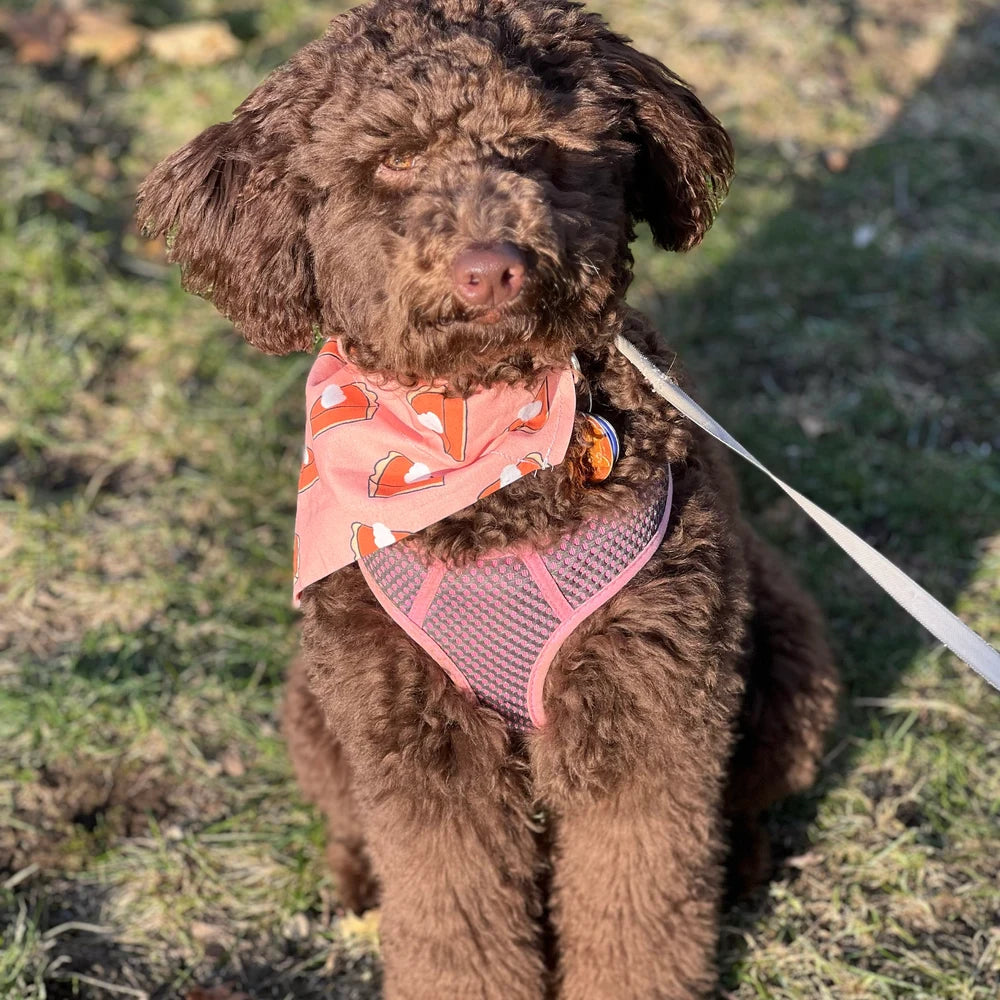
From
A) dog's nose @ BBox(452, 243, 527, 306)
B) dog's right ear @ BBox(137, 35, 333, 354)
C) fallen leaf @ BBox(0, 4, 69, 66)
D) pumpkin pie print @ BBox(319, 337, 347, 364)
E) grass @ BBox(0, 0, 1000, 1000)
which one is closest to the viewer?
dog's nose @ BBox(452, 243, 527, 306)

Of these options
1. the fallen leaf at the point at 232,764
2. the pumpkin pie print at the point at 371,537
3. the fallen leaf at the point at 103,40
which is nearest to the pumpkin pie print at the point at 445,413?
the pumpkin pie print at the point at 371,537

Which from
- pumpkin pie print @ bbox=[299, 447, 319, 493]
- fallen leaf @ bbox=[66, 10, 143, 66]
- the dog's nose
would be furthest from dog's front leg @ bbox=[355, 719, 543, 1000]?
fallen leaf @ bbox=[66, 10, 143, 66]

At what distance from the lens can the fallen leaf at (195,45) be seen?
6.55 meters

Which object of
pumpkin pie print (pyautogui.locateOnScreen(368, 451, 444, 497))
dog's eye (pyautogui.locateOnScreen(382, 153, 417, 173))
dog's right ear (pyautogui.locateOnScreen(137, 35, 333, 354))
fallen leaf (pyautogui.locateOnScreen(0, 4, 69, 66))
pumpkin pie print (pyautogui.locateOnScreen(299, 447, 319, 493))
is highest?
dog's eye (pyautogui.locateOnScreen(382, 153, 417, 173))

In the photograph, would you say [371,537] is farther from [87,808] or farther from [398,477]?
[87,808]

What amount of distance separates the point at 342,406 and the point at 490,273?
0.62m

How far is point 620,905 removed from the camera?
9.12ft

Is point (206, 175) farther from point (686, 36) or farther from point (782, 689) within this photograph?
point (686, 36)

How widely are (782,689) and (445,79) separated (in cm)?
189

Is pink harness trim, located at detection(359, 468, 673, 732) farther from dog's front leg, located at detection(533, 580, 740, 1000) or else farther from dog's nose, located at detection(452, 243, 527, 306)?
dog's nose, located at detection(452, 243, 527, 306)

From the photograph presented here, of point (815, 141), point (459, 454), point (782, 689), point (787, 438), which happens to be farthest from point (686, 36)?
point (459, 454)

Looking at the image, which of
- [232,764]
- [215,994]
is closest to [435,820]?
[215,994]

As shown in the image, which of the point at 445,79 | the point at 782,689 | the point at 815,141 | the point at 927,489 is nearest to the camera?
the point at 445,79

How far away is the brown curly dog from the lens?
218cm
